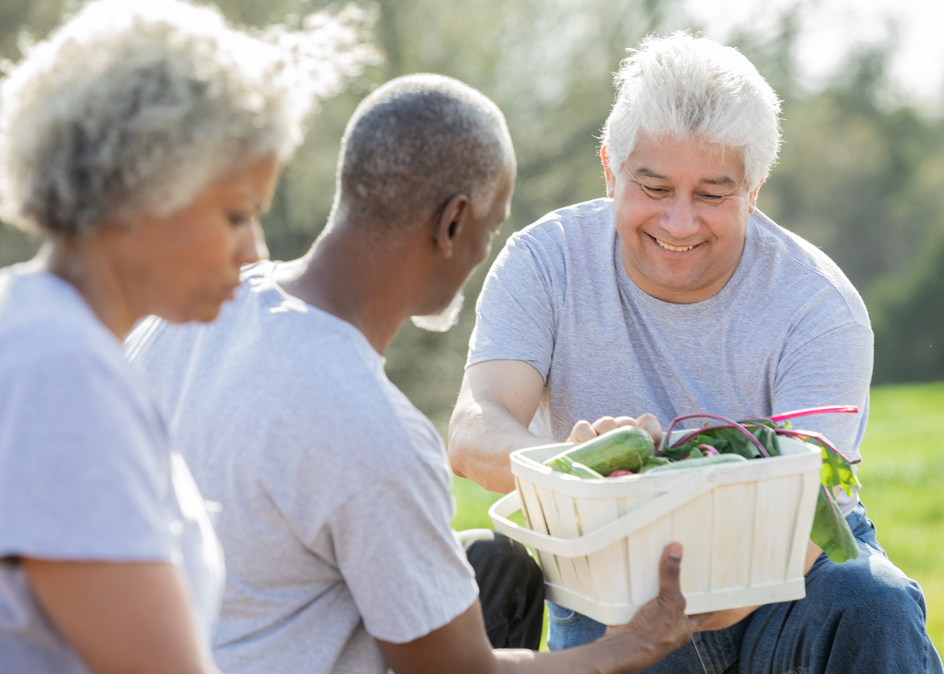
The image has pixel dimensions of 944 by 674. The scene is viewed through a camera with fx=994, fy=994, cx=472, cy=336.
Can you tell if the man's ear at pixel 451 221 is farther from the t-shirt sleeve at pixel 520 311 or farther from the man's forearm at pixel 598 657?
the t-shirt sleeve at pixel 520 311

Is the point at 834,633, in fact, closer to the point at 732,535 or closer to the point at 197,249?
the point at 732,535

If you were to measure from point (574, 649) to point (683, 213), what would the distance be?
54.1 inches

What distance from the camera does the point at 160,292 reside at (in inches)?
54.0

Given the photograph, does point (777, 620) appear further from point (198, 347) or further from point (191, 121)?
point (191, 121)

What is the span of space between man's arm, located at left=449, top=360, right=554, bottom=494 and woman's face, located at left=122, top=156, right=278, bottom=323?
1.40 m

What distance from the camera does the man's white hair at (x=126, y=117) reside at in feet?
4.20

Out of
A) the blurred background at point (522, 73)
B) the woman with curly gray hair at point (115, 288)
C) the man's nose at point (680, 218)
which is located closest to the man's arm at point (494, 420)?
the man's nose at point (680, 218)

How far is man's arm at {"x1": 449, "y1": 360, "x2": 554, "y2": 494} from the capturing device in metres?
2.74

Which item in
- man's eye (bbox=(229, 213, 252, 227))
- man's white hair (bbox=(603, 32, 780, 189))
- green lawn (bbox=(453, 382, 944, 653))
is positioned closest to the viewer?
man's eye (bbox=(229, 213, 252, 227))

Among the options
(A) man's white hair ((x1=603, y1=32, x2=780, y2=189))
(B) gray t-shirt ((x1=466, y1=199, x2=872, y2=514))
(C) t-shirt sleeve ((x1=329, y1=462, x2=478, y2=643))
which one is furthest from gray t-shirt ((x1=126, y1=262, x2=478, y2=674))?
(A) man's white hair ((x1=603, y1=32, x2=780, y2=189))

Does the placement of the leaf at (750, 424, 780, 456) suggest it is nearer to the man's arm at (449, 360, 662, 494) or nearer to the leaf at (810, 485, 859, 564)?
the leaf at (810, 485, 859, 564)

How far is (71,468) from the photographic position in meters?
1.15

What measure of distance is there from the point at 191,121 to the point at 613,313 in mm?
1957

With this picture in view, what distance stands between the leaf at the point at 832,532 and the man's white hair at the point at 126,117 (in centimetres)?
154
